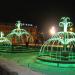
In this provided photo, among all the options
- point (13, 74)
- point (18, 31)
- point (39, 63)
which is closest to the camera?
point (13, 74)

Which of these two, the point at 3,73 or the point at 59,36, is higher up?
the point at 59,36

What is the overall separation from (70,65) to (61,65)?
1.96 ft

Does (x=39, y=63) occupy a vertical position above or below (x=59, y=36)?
below

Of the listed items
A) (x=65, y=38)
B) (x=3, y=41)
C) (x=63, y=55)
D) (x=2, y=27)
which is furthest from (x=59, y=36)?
(x=2, y=27)

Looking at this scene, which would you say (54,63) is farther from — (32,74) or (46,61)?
(32,74)

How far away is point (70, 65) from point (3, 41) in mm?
25780

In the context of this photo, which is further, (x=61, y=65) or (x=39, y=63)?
(x=39, y=63)

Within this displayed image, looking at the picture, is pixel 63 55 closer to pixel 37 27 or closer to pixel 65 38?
pixel 65 38

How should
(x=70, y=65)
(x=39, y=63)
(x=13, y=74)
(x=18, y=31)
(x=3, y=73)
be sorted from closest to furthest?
(x=13, y=74) < (x=3, y=73) < (x=70, y=65) < (x=39, y=63) < (x=18, y=31)

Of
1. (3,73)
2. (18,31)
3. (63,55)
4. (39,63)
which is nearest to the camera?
(3,73)

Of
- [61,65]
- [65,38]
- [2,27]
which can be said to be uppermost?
[2,27]

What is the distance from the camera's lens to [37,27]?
97.6m

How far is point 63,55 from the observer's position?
64.8 feet

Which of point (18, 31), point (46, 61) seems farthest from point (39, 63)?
point (18, 31)
